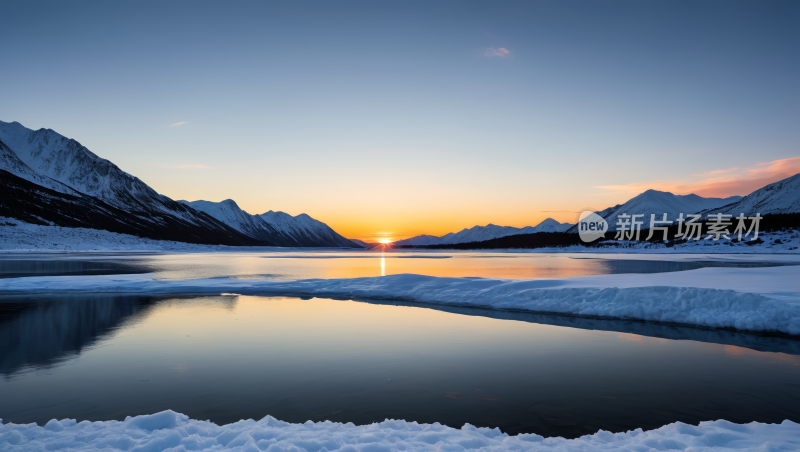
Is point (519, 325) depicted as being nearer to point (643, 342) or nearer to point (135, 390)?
point (643, 342)

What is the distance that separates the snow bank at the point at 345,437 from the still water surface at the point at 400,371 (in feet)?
2.02

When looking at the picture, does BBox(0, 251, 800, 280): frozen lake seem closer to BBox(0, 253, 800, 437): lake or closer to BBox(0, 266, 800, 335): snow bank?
BBox(0, 266, 800, 335): snow bank

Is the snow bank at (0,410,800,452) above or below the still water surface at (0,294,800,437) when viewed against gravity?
above

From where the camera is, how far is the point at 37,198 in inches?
7057

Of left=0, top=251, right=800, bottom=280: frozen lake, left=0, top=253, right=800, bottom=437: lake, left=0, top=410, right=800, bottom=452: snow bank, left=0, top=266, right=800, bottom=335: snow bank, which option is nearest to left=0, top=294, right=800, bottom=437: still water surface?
left=0, top=253, right=800, bottom=437: lake

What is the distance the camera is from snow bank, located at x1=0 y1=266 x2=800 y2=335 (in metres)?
17.3

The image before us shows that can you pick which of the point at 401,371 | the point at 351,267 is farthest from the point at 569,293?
the point at 351,267

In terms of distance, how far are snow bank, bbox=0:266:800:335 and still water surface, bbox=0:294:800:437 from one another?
3.83ft

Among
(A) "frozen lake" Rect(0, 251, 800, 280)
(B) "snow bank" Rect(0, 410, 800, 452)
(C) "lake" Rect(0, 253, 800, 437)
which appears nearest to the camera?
(B) "snow bank" Rect(0, 410, 800, 452)

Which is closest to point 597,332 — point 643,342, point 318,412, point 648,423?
point 643,342

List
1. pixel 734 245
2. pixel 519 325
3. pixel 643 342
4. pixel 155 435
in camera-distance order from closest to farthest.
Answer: pixel 155 435 → pixel 643 342 → pixel 519 325 → pixel 734 245

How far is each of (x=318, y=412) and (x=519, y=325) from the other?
11.8m

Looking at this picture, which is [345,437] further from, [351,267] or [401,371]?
[351,267]

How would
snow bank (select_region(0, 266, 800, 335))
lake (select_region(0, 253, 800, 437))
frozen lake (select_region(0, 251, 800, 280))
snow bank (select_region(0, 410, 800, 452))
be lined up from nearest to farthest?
1. snow bank (select_region(0, 410, 800, 452))
2. lake (select_region(0, 253, 800, 437))
3. snow bank (select_region(0, 266, 800, 335))
4. frozen lake (select_region(0, 251, 800, 280))
